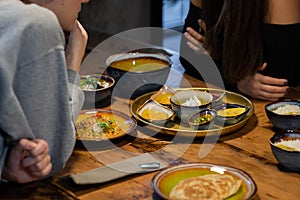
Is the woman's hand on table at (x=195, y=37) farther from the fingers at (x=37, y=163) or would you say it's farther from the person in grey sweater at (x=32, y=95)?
the fingers at (x=37, y=163)

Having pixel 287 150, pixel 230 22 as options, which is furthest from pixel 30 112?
pixel 230 22

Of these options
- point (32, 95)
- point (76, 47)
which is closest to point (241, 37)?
point (76, 47)

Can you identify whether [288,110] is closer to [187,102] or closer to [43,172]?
[187,102]

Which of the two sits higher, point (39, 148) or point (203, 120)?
point (39, 148)

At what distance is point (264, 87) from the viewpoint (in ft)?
6.47

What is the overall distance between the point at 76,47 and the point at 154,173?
0.46 meters

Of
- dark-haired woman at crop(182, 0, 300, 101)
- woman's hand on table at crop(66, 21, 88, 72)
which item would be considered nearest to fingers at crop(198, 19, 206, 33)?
dark-haired woman at crop(182, 0, 300, 101)

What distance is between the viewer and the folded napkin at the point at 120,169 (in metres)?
1.39

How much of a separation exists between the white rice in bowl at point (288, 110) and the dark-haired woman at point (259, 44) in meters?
0.23

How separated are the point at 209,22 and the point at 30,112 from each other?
1.24 m

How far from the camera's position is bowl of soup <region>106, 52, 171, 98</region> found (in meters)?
1.91

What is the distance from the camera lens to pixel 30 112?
128 centimetres

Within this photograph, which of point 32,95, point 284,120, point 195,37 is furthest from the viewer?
point 195,37

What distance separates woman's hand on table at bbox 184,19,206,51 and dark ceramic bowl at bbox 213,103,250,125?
54cm
